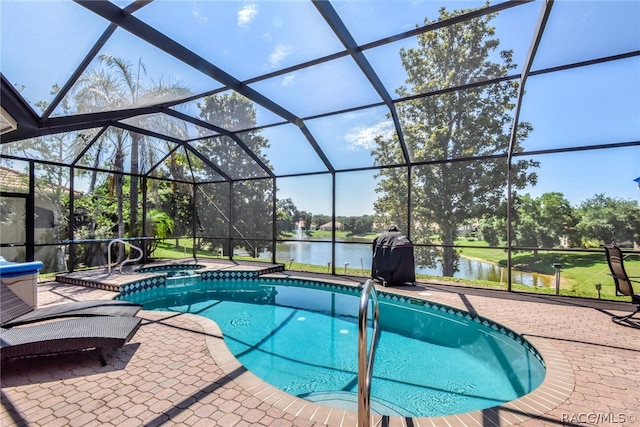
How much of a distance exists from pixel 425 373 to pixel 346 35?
4.71 metres

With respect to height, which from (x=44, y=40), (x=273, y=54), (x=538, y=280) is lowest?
(x=538, y=280)

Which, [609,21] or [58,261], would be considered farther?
[58,261]

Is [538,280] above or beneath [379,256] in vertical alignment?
beneath

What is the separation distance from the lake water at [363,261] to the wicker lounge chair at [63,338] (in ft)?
28.5

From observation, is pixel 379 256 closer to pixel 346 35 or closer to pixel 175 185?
pixel 346 35

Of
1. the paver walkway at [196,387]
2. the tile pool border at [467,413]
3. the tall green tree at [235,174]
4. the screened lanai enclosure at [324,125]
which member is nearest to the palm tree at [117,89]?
the screened lanai enclosure at [324,125]

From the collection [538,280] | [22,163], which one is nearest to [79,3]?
[22,163]

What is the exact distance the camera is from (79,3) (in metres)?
3.38

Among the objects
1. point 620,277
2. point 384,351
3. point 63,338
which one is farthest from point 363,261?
point 63,338

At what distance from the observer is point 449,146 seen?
1461 centimetres

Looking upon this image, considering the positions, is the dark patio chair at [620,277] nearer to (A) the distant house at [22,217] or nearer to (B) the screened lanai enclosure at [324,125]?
(B) the screened lanai enclosure at [324,125]

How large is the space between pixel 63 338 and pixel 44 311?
1238mm

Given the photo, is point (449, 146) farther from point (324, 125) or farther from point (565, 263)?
point (565, 263)

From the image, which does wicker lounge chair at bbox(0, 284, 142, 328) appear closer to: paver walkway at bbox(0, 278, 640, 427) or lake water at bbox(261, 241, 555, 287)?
paver walkway at bbox(0, 278, 640, 427)
